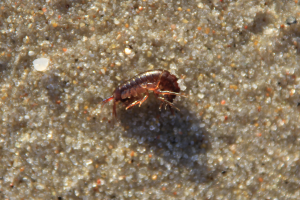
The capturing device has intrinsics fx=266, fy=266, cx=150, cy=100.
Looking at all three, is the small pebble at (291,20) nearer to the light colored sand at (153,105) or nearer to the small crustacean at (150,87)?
the light colored sand at (153,105)

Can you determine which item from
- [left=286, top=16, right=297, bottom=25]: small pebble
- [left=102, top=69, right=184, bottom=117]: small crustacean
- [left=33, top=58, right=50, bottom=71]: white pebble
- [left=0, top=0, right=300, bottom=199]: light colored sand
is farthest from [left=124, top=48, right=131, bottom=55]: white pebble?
[left=286, top=16, right=297, bottom=25]: small pebble

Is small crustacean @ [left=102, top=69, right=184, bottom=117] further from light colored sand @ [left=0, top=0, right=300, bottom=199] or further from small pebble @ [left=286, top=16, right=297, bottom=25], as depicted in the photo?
small pebble @ [left=286, top=16, right=297, bottom=25]

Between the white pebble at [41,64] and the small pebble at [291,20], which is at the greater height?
the small pebble at [291,20]

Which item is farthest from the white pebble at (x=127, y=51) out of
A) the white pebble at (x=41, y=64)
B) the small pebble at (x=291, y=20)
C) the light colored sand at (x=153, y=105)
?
the small pebble at (x=291, y=20)

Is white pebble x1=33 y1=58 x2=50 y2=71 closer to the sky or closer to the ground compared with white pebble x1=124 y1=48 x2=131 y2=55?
closer to the ground

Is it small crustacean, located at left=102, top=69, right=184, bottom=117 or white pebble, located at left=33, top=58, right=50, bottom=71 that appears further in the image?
white pebble, located at left=33, top=58, right=50, bottom=71

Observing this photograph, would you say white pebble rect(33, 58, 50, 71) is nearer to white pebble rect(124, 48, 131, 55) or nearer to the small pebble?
white pebble rect(124, 48, 131, 55)

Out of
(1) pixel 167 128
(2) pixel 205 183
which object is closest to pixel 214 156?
(2) pixel 205 183

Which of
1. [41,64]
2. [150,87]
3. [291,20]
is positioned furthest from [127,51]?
[291,20]

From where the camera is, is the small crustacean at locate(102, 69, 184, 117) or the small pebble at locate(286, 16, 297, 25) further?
the small pebble at locate(286, 16, 297, 25)
